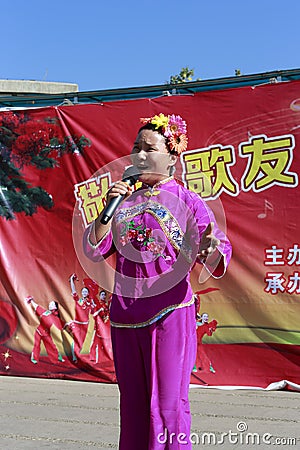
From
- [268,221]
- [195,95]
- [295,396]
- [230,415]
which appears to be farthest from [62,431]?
[195,95]

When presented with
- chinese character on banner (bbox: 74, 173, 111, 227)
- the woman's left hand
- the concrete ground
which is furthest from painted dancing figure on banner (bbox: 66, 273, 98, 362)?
the woman's left hand

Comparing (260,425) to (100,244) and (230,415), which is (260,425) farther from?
(100,244)

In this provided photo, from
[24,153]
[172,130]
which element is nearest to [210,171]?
[24,153]

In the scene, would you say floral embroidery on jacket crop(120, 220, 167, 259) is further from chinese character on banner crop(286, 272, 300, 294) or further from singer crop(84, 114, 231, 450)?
chinese character on banner crop(286, 272, 300, 294)

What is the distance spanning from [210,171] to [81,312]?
4.76 ft

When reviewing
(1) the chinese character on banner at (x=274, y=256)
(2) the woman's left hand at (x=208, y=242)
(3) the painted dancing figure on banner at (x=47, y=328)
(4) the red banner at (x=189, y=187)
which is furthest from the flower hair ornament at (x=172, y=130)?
(3) the painted dancing figure on banner at (x=47, y=328)

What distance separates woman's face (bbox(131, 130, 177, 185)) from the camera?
2691 millimetres

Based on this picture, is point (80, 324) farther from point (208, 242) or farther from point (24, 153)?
point (208, 242)

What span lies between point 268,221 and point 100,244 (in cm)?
230

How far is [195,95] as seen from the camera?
16.2 feet

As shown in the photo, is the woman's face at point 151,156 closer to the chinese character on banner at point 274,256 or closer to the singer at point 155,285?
the singer at point 155,285

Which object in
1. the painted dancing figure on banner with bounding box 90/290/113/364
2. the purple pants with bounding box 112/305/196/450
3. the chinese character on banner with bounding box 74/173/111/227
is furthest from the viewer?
the painted dancing figure on banner with bounding box 90/290/113/364

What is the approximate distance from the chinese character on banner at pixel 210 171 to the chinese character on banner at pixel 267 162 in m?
0.09

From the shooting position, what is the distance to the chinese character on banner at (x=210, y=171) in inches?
191
